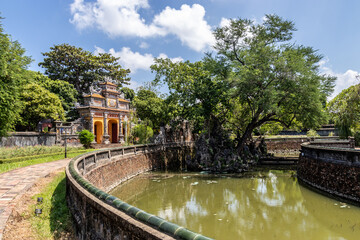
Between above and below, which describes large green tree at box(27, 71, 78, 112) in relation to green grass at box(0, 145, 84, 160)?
→ above

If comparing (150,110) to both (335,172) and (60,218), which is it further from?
(60,218)

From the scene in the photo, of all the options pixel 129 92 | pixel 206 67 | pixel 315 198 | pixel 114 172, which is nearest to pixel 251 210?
pixel 315 198

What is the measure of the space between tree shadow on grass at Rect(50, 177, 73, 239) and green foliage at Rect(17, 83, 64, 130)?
72.7 feet

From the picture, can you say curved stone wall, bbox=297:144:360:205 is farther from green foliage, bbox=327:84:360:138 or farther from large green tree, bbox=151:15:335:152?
green foliage, bbox=327:84:360:138

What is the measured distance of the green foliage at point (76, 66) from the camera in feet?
133

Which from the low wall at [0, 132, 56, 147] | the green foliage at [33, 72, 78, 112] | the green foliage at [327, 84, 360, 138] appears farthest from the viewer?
the green foliage at [33, 72, 78, 112]

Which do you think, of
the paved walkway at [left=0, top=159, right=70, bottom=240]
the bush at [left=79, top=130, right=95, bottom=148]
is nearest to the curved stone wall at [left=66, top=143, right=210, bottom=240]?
the paved walkway at [left=0, top=159, right=70, bottom=240]

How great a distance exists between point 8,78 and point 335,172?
768 inches

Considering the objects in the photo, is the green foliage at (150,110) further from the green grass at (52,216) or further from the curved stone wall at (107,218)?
the green grass at (52,216)

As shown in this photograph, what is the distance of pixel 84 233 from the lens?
4.86 metres

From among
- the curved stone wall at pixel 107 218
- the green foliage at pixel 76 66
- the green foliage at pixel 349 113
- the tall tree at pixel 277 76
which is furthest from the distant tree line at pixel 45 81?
the green foliage at pixel 349 113

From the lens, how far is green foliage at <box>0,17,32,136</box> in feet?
47.2

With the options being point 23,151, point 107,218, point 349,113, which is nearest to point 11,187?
point 107,218

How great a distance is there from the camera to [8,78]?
15.4 metres
